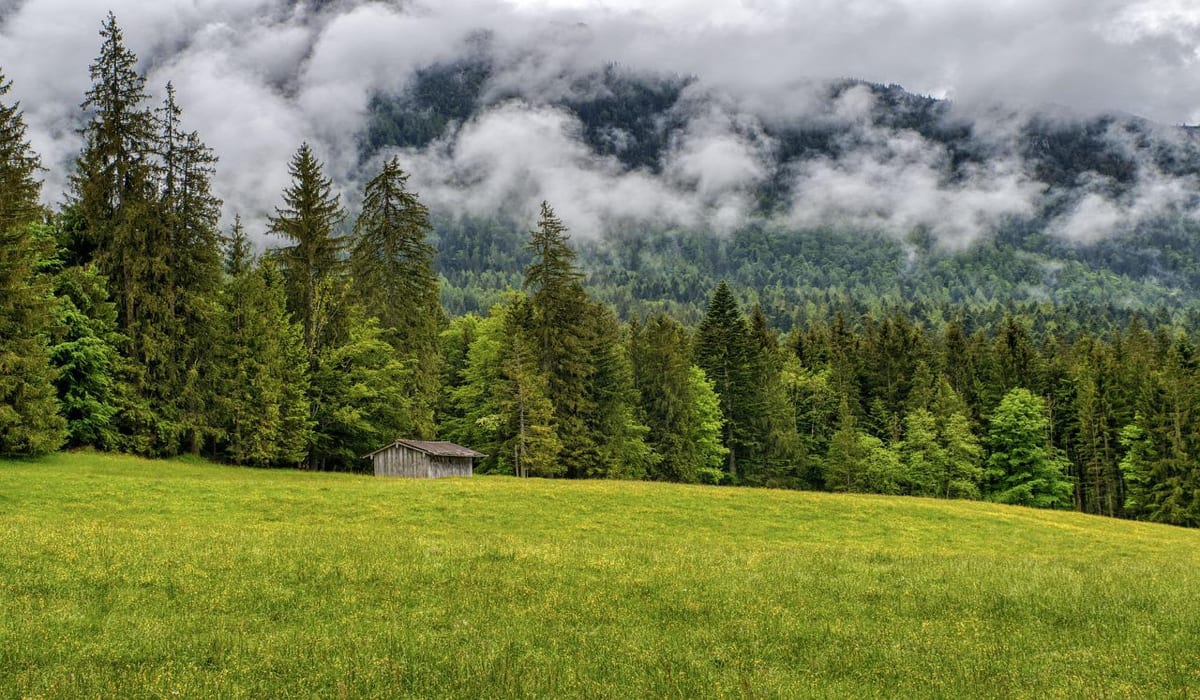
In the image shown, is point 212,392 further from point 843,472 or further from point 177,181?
point 843,472

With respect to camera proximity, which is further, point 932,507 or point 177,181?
point 177,181

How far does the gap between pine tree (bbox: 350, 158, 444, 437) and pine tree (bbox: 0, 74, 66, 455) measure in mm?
25128

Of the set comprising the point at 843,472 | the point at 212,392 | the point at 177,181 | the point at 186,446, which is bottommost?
the point at 843,472

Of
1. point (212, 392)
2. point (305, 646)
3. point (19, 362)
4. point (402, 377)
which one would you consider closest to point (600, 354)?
point (402, 377)

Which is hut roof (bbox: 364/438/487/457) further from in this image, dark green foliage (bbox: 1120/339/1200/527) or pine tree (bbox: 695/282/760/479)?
dark green foliage (bbox: 1120/339/1200/527)

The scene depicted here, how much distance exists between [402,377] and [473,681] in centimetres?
5565

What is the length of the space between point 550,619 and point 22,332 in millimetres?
38155

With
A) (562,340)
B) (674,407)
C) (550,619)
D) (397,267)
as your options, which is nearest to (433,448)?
(562,340)

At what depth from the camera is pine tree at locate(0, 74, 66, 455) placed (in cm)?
3531

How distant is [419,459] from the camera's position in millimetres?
52281

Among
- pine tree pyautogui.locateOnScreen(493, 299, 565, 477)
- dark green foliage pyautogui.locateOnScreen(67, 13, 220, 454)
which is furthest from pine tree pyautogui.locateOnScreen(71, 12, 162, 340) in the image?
pine tree pyautogui.locateOnScreen(493, 299, 565, 477)

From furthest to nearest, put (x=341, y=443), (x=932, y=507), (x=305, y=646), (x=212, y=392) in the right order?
(x=341, y=443) → (x=212, y=392) → (x=932, y=507) → (x=305, y=646)

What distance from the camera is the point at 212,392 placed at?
4975 centimetres

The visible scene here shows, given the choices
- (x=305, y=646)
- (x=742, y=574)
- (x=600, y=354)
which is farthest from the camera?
(x=600, y=354)
